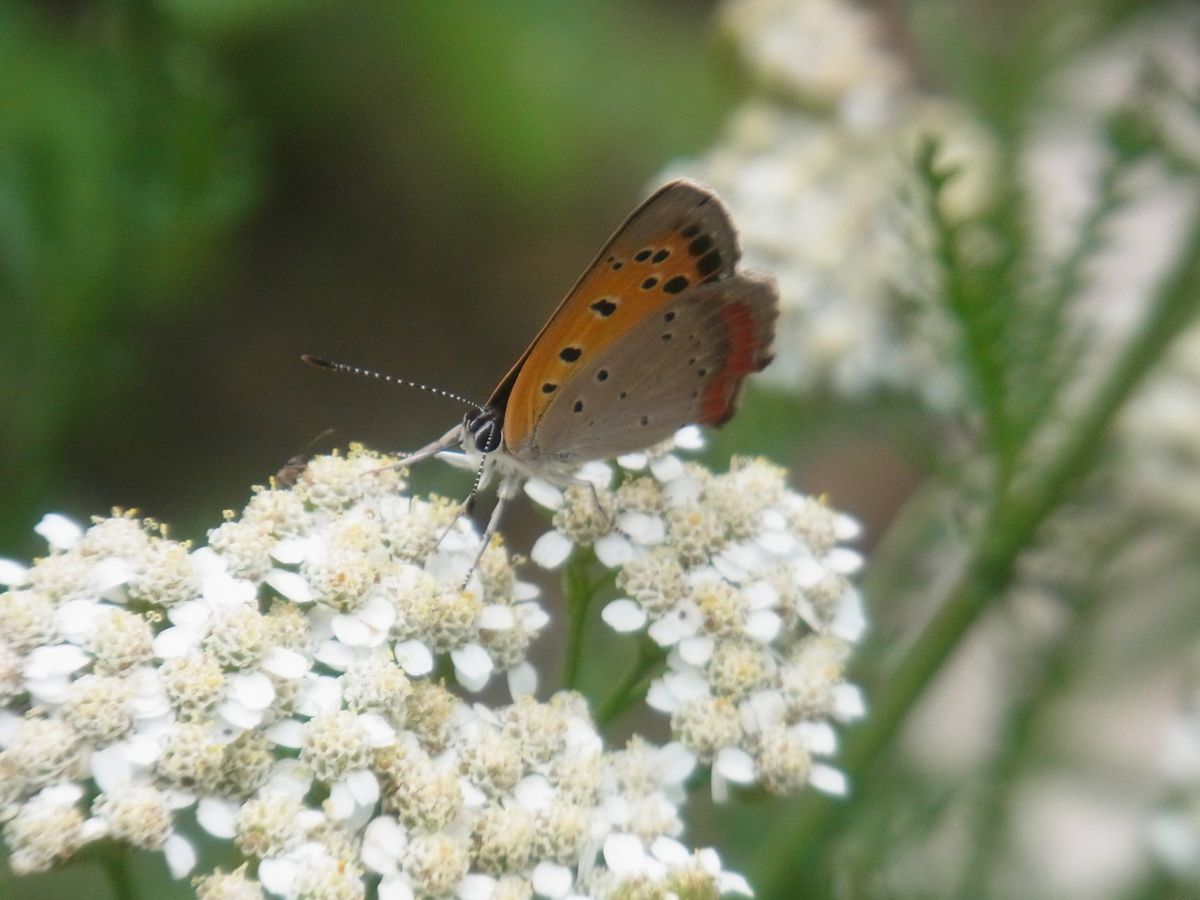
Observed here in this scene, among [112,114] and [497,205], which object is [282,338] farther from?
[112,114]

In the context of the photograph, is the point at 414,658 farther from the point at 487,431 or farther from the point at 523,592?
the point at 487,431

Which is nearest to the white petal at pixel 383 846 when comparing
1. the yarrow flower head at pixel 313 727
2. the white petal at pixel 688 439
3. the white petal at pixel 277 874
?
the yarrow flower head at pixel 313 727

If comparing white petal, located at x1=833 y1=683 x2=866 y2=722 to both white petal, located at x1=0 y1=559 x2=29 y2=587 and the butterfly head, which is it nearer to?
the butterfly head

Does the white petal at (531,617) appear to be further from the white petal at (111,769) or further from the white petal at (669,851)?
the white petal at (111,769)

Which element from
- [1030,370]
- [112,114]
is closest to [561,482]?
[1030,370]

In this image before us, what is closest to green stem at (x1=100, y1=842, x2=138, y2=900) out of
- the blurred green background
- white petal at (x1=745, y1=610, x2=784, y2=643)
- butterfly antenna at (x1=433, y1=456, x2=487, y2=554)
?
butterfly antenna at (x1=433, y1=456, x2=487, y2=554)
